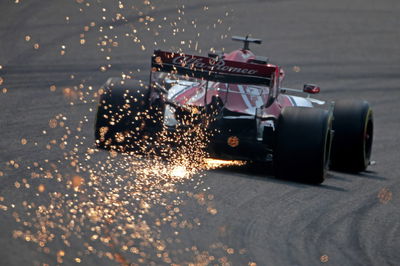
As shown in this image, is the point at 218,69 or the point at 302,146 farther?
the point at 218,69

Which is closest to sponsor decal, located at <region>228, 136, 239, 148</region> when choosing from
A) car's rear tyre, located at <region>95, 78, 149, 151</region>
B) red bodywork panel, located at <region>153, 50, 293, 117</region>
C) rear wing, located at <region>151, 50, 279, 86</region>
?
red bodywork panel, located at <region>153, 50, 293, 117</region>

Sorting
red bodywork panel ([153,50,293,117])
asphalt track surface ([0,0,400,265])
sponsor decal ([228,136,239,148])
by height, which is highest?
red bodywork panel ([153,50,293,117])

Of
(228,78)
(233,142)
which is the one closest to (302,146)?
(233,142)

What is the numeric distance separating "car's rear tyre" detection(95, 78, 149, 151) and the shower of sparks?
2.0 inches

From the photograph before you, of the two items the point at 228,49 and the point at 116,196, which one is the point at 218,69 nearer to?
the point at 116,196

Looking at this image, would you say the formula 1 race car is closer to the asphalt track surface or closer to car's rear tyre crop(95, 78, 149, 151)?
car's rear tyre crop(95, 78, 149, 151)

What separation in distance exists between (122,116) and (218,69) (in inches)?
48.6

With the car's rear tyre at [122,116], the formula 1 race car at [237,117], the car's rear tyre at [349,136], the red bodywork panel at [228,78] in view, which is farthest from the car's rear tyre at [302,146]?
the car's rear tyre at [122,116]

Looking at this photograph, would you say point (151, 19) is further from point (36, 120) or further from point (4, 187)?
point (4, 187)

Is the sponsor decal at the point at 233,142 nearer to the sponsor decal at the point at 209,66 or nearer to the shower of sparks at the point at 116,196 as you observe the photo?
the shower of sparks at the point at 116,196

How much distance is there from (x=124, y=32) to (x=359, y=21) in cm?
655

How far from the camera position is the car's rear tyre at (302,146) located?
1087 centimetres

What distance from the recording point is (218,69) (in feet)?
38.7

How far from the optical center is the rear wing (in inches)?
464
